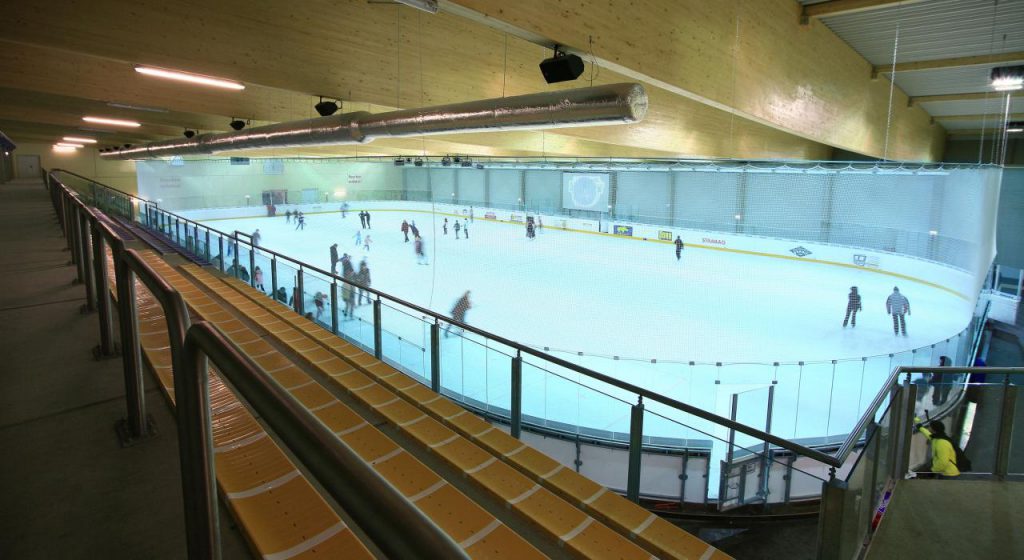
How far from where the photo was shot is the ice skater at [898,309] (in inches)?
477

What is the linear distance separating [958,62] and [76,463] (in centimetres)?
1141

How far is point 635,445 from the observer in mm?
3379

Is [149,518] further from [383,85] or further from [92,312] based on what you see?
[383,85]

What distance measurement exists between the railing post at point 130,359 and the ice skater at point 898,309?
46.6ft

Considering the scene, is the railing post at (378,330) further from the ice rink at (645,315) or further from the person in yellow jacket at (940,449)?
the person in yellow jacket at (940,449)

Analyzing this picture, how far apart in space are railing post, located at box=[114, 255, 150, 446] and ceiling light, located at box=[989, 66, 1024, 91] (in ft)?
32.6

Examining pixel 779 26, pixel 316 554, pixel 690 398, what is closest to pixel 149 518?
pixel 316 554

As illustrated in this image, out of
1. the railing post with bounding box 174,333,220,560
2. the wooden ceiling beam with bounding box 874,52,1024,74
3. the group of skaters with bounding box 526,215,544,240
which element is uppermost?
the wooden ceiling beam with bounding box 874,52,1024,74

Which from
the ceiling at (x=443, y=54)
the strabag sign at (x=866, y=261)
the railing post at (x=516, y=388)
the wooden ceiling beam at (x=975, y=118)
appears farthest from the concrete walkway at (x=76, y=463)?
the wooden ceiling beam at (x=975, y=118)

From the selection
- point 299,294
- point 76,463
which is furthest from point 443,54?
point 76,463

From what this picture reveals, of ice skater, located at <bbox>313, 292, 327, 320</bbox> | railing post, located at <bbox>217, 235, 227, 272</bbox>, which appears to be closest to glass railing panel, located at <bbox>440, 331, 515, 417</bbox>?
ice skater, located at <bbox>313, 292, 327, 320</bbox>

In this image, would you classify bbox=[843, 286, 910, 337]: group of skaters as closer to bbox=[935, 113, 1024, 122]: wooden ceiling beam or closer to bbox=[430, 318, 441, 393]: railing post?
bbox=[935, 113, 1024, 122]: wooden ceiling beam

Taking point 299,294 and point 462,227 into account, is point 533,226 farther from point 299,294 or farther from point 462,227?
point 299,294

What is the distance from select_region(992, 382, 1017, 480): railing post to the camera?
12.1ft
